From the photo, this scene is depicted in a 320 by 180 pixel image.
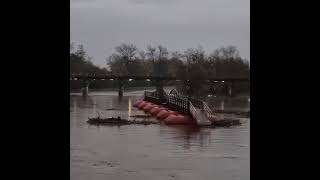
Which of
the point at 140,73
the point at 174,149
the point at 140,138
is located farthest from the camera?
the point at 140,73

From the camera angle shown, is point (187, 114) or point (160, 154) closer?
point (160, 154)

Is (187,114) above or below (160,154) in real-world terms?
above

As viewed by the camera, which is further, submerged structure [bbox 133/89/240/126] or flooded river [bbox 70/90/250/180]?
submerged structure [bbox 133/89/240/126]

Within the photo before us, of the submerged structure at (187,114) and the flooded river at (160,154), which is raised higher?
the submerged structure at (187,114)

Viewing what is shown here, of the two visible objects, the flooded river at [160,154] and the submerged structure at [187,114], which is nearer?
the flooded river at [160,154]

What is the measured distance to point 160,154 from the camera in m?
16.1

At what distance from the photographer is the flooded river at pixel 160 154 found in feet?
40.0

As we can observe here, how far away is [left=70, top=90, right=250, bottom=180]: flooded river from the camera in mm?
12195

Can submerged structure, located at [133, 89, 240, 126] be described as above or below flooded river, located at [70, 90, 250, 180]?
above
